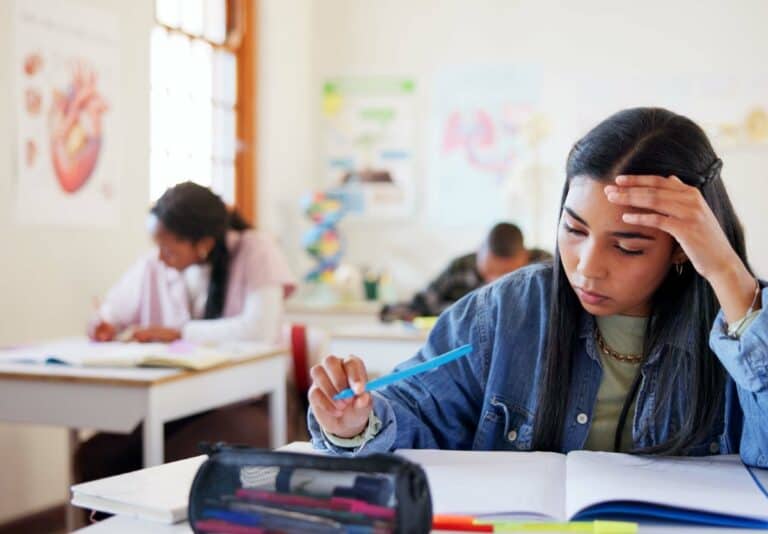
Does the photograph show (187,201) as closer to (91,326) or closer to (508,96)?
(91,326)

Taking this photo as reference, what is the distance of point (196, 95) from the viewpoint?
4738mm

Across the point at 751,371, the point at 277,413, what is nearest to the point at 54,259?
the point at 277,413

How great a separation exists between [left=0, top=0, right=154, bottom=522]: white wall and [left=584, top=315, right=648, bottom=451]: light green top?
239cm

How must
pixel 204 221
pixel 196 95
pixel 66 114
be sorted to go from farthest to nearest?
pixel 196 95, pixel 66 114, pixel 204 221

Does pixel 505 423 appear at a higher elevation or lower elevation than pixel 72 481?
higher

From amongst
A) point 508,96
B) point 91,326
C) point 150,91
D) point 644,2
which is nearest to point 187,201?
point 91,326

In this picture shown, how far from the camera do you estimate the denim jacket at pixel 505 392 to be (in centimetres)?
144

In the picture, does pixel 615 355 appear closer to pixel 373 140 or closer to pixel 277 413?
pixel 277 413

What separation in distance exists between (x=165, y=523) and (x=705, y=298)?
2.66ft

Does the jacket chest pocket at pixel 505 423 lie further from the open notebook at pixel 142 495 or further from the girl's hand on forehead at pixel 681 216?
the open notebook at pixel 142 495

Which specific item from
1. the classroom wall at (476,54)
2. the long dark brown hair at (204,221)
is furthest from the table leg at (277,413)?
the classroom wall at (476,54)

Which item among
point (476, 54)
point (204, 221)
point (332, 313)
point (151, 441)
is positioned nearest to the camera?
point (151, 441)

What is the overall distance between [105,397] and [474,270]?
2087 mm

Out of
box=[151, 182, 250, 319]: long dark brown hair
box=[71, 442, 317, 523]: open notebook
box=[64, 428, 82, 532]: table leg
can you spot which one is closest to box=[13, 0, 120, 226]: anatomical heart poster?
box=[151, 182, 250, 319]: long dark brown hair
